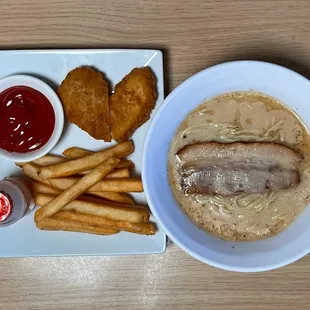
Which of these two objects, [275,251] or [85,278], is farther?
[85,278]

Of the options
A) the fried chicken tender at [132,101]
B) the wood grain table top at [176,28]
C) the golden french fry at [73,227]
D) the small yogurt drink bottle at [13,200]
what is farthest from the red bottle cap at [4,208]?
the wood grain table top at [176,28]

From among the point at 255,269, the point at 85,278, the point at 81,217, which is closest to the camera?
the point at 255,269

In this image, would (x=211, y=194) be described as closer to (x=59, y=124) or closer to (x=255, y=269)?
(x=255, y=269)

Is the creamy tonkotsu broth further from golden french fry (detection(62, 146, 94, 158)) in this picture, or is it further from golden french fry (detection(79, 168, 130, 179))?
golden french fry (detection(62, 146, 94, 158))

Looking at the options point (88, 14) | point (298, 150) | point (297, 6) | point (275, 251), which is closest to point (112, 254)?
point (275, 251)

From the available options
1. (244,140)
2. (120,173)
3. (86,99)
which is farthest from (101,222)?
(244,140)

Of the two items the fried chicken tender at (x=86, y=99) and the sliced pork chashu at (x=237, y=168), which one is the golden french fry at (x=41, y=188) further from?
the sliced pork chashu at (x=237, y=168)
